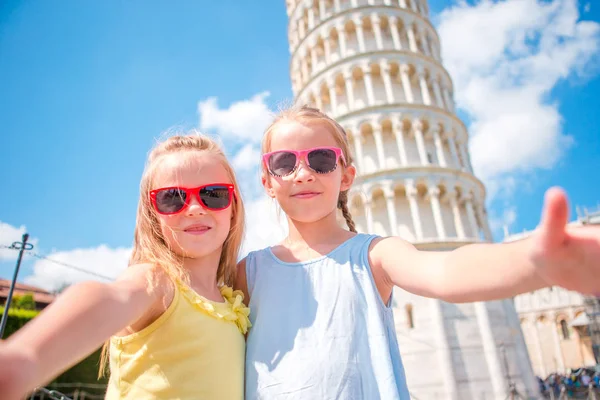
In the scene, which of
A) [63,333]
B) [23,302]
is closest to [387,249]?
[63,333]

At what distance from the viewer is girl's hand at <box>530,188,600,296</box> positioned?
73 centimetres

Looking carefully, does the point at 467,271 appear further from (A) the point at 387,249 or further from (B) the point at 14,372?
(B) the point at 14,372

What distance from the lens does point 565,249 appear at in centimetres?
77

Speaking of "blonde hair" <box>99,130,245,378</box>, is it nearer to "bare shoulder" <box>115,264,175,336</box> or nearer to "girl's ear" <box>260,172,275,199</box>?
"bare shoulder" <box>115,264,175,336</box>

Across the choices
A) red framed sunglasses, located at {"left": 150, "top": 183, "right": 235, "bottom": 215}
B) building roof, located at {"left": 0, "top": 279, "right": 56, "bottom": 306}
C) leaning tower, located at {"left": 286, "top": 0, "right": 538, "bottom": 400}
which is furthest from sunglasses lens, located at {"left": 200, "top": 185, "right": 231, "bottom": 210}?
building roof, located at {"left": 0, "top": 279, "right": 56, "bottom": 306}

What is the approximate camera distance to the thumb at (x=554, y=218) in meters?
0.71

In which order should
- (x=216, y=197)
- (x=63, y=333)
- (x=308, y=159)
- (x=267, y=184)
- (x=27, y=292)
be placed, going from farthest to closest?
(x=27, y=292), (x=267, y=184), (x=308, y=159), (x=216, y=197), (x=63, y=333)

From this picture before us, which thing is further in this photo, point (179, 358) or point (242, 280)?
point (242, 280)

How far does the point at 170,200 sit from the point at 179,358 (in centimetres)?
56

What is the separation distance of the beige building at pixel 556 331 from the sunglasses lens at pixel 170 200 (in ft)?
121

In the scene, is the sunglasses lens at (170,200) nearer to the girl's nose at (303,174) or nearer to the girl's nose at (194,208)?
the girl's nose at (194,208)

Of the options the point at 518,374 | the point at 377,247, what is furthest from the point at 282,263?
the point at 518,374

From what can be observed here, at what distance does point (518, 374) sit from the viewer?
15242mm

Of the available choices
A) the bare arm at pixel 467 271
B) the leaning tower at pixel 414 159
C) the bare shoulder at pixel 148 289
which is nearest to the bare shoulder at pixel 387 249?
the bare arm at pixel 467 271
